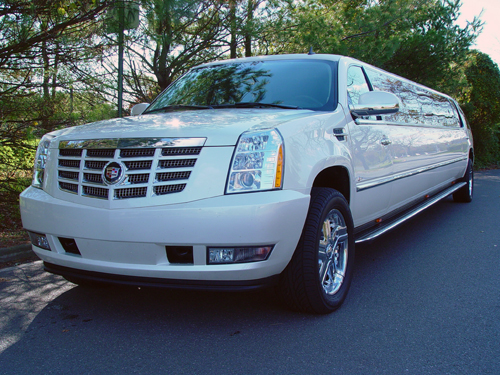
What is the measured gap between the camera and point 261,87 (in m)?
4.14

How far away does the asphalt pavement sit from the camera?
8.71 feet

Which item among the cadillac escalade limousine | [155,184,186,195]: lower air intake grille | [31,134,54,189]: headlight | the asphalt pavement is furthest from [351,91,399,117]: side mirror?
[31,134,54,189]: headlight

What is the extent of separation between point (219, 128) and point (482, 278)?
277 cm

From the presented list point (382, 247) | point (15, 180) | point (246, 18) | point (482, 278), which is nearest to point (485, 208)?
point (382, 247)

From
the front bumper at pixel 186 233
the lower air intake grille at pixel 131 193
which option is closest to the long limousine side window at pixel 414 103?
the front bumper at pixel 186 233

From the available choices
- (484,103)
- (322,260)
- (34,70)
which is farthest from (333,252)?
(484,103)

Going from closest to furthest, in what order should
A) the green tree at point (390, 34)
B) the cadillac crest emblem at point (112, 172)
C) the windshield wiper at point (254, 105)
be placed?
the cadillac crest emblem at point (112, 172), the windshield wiper at point (254, 105), the green tree at point (390, 34)

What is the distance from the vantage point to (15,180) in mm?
6242

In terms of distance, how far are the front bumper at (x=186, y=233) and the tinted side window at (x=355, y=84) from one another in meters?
1.53

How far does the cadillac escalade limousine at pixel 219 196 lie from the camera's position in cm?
276

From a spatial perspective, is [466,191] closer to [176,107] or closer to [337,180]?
[337,180]

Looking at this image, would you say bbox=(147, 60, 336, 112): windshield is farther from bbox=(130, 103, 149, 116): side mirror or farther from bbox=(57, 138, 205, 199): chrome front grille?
bbox=(57, 138, 205, 199): chrome front grille

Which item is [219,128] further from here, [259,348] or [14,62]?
[14,62]

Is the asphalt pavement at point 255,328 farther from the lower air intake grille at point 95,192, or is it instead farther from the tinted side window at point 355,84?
the tinted side window at point 355,84
